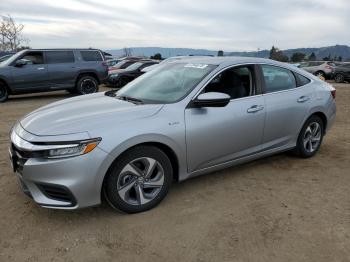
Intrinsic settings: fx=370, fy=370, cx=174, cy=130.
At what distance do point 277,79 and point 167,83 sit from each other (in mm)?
1531

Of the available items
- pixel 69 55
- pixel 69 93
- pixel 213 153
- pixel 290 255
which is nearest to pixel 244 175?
pixel 213 153

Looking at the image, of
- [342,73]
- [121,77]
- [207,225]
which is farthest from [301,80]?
[342,73]

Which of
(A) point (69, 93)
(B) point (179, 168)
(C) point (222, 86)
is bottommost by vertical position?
(A) point (69, 93)

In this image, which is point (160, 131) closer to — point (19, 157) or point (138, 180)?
point (138, 180)

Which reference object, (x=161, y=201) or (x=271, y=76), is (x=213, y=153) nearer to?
(x=161, y=201)

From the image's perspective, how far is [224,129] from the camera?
4.09 meters

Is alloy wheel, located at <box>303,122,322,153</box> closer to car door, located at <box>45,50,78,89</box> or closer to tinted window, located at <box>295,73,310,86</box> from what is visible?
tinted window, located at <box>295,73,310,86</box>

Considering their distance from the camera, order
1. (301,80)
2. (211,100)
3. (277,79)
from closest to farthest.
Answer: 1. (211,100)
2. (277,79)
3. (301,80)

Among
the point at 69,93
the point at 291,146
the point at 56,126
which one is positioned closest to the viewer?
the point at 56,126

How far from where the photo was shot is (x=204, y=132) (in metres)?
3.92

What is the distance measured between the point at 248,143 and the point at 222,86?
0.75m

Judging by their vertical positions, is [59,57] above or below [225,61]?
below

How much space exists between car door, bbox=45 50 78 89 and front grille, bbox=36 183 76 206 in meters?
9.99

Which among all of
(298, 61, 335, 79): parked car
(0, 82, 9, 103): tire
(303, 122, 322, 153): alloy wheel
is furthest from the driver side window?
(298, 61, 335, 79): parked car
